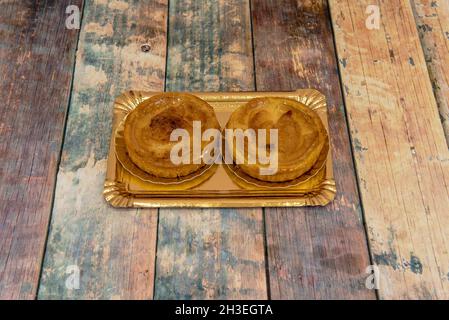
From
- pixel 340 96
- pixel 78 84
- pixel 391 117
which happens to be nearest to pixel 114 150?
pixel 78 84

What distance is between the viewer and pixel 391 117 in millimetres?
1473

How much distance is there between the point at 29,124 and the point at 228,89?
573 mm

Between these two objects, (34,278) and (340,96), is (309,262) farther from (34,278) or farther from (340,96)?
(34,278)

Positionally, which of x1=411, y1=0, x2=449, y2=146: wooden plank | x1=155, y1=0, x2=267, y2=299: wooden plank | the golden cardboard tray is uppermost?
x1=411, y1=0, x2=449, y2=146: wooden plank

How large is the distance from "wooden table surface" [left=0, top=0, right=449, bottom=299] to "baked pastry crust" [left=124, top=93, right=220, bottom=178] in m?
0.13

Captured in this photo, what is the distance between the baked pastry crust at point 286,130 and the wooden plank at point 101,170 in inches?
12.0

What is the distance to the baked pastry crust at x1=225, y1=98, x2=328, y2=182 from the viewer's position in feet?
4.10

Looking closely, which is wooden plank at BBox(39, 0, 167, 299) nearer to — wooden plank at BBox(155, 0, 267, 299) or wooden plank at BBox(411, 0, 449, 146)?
wooden plank at BBox(155, 0, 267, 299)

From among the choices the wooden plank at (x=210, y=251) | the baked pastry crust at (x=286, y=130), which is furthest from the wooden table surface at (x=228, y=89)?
the baked pastry crust at (x=286, y=130)

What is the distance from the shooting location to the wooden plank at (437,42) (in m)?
1.53

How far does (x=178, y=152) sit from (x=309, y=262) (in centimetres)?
41

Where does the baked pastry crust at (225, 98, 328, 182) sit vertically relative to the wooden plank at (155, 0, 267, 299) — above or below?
above

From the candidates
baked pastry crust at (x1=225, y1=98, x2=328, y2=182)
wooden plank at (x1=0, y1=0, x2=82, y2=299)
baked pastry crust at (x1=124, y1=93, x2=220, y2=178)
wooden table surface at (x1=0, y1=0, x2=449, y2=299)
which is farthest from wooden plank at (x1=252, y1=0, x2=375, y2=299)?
wooden plank at (x1=0, y1=0, x2=82, y2=299)

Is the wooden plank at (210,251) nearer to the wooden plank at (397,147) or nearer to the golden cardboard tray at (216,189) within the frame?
the golden cardboard tray at (216,189)
